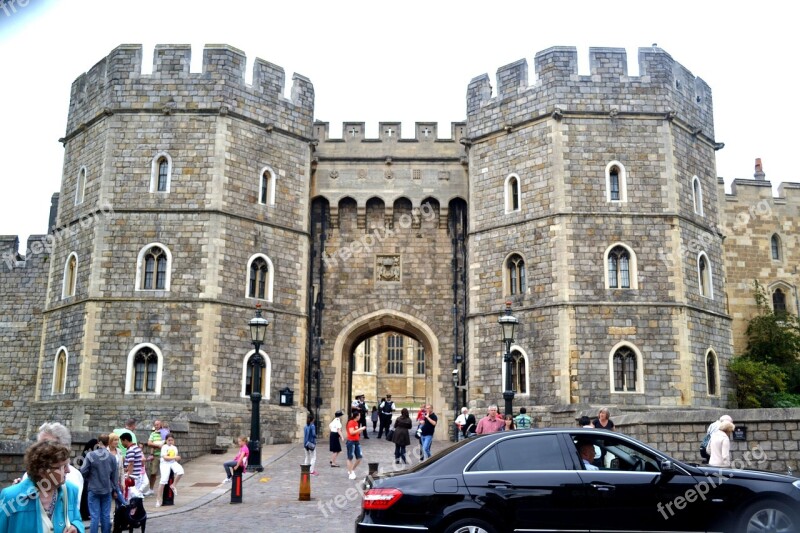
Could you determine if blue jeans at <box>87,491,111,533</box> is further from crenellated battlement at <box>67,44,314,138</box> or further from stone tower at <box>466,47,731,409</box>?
crenellated battlement at <box>67,44,314,138</box>

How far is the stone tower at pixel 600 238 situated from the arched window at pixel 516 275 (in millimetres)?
43

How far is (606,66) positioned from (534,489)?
18539mm

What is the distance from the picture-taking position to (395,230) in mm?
26406

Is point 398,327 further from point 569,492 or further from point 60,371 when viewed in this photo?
point 569,492

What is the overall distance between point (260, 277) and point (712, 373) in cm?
1374

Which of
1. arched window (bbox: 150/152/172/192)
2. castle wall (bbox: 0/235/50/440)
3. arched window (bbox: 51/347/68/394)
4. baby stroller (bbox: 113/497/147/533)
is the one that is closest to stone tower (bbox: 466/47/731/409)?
arched window (bbox: 150/152/172/192)

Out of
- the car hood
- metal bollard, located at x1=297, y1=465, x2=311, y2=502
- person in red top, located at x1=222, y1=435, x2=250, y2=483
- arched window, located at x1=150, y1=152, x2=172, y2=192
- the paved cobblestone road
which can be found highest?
arched window, located at x1=150, y1=152, x2=172, y2=192

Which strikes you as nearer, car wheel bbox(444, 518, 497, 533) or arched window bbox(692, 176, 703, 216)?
car wheel bbox(444, 518, 497, 533)

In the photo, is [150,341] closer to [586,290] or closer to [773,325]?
[586,290]

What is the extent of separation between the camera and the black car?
7.53 meters

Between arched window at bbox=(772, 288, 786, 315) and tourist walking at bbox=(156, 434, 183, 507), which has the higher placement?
arched window at bbox=(772, 288, 786, 315)

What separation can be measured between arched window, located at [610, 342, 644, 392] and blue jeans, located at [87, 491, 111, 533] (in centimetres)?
1522

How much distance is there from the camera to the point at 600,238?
22.4 m

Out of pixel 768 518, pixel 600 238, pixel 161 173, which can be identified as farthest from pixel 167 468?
pixel 600 238
